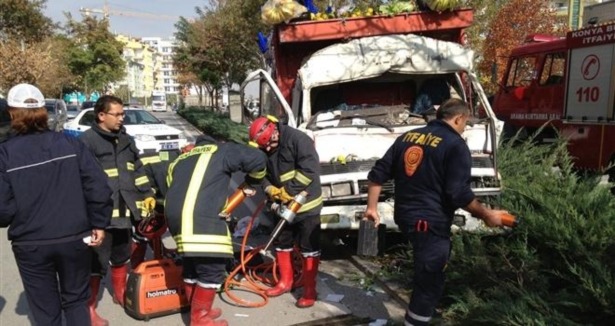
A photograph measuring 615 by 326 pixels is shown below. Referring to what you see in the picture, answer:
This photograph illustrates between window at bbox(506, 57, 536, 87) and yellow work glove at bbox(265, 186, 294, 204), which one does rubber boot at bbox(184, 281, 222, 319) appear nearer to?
yellow work glove at bbox(265, 186, 294, 204)

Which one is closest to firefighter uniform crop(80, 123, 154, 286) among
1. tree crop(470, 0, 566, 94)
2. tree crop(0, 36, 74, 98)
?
tree crop(470, 0, 566, 94)

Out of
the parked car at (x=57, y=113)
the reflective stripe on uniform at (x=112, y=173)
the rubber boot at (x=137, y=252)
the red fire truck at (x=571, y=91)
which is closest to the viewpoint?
the reflective stripe on uniform at (x=112, y=173)

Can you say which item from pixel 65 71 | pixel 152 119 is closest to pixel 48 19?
pixel 65 71

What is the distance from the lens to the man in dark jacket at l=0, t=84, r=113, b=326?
118 inches

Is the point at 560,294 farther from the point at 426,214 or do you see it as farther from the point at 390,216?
the point at 390,216

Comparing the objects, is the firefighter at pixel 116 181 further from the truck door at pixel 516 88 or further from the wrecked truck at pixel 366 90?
the truck door at pixel 516 88

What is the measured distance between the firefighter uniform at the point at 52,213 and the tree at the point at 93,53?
43113 mm

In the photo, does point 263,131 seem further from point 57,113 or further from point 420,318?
point 57,113

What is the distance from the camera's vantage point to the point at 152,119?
14.7 metres

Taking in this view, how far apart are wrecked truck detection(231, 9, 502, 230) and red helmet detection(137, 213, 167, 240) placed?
5.07 ft

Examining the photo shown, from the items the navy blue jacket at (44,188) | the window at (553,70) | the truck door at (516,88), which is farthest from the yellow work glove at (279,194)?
the truck door at (516,88)

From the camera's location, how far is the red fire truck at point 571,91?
8.50 meters

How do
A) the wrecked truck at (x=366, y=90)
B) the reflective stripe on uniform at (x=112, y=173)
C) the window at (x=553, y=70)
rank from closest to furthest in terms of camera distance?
the reflective stripe on uniform at (x=112, y=173) < the wrecked truck at (x=366, y=90) < the window at (x=553, y=70)

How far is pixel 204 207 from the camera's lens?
12.2 feet
